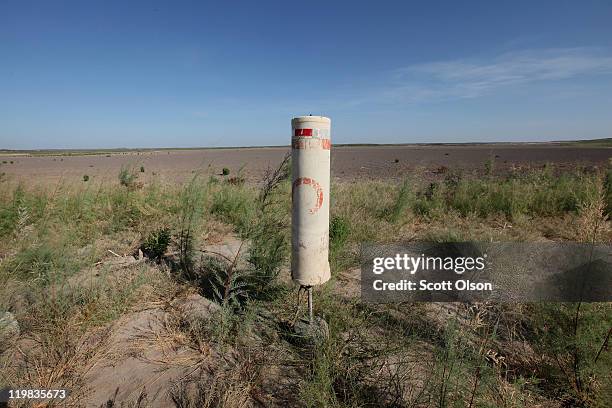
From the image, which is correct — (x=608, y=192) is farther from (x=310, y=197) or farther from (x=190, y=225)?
(x=190, y=225)

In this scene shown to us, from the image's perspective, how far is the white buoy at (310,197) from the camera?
2680mm

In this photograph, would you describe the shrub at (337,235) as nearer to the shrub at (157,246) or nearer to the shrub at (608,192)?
the shrub at (157,246)

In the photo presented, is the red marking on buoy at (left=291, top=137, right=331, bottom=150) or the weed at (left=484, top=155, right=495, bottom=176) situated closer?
the red marking on buoy at (left=291, top=137, right=331, bottom=150)

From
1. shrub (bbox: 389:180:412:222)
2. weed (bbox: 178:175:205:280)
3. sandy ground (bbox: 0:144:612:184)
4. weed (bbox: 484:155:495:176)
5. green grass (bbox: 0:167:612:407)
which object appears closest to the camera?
green grass (bbox: 0:167:612:407)

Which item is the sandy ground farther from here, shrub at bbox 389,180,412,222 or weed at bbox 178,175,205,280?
shrub at bbox 389,180,412,222

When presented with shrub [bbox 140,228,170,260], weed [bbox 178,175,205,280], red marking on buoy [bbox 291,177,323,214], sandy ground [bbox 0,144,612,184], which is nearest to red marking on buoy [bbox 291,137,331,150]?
red marking on buoy [bbox 291,177,323,214]

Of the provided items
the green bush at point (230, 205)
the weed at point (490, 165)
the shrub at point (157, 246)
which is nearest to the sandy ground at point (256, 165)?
the weed at point (490, 165)

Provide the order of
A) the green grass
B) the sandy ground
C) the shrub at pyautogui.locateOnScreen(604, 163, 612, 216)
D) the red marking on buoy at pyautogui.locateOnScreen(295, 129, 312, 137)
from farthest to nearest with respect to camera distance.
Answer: the sandy ground < the shrub at pyautogui.locateOnScreen(604, 163, 612, 216) < the red marking on buoy at pyautogui.locateOnScreen(295, 129, 312, 137) < the green grass

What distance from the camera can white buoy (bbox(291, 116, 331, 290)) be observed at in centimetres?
268

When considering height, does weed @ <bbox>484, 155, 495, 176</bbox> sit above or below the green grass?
above

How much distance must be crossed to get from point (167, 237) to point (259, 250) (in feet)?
6.31

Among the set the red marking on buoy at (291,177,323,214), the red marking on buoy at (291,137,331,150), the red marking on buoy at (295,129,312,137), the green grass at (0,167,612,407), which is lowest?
the green grass at (0,167,612,407)

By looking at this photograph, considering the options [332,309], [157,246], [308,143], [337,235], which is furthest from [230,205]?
[308,143]

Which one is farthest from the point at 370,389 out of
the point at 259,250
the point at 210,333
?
the point at 259,250
